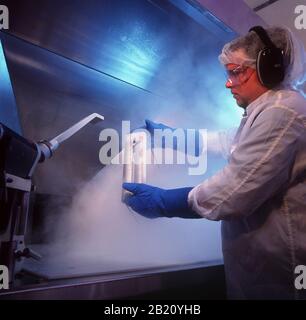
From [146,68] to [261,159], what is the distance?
690mm

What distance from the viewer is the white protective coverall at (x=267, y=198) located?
789 millimetres

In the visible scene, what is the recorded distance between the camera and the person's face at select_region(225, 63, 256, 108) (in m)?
0.96

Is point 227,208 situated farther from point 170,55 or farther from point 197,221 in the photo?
point 170,55

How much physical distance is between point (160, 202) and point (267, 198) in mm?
310

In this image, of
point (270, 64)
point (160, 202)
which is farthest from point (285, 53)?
point (160, 202)

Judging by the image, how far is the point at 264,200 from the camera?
82cm

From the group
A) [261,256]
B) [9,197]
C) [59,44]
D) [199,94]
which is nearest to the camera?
[9,197]

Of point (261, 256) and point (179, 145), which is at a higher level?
point (179, 145)

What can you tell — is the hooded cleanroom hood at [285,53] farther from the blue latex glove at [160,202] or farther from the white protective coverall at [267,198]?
the blue latex glove at [160,202]

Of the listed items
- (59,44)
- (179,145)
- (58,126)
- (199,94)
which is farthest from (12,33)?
(199,94)

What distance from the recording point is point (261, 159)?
0.78m

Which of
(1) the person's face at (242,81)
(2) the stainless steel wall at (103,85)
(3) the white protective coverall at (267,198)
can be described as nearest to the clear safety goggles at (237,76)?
(1) the person's face at (242,81)

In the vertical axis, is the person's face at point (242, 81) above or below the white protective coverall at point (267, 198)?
above

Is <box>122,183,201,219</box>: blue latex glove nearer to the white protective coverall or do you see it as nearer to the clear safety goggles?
the white protective coverall
